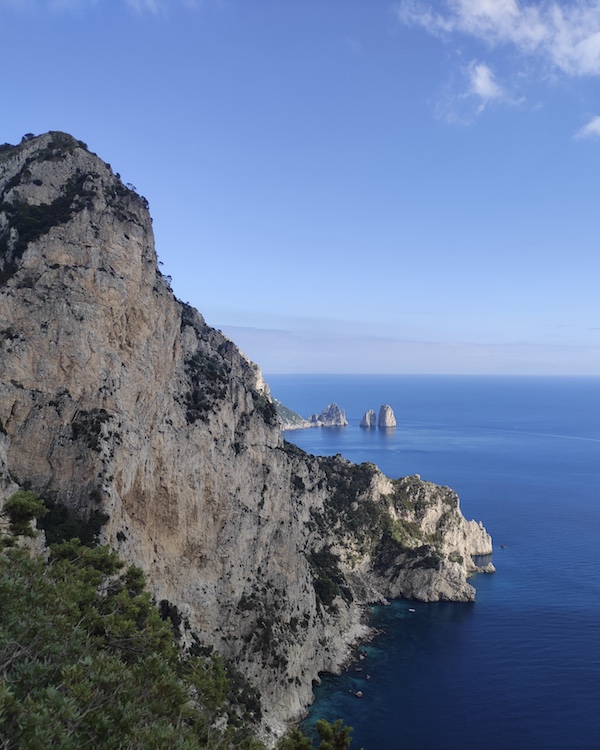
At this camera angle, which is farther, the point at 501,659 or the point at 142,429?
the point at 501,659

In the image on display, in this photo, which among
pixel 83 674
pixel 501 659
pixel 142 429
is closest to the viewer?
pixel 83 674

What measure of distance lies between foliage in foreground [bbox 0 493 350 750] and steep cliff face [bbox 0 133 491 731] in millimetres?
9792

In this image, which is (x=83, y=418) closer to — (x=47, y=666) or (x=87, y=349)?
(x=87, y=349)

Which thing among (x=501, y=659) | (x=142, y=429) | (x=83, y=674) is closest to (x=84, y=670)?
(x=83, y=674)

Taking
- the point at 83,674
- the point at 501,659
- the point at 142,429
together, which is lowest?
the point at 501,659

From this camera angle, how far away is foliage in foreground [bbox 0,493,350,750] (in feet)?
36.3

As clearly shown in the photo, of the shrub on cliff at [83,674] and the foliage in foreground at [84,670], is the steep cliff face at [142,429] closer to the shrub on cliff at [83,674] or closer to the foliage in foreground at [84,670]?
the foliage in foreground at [84,670]

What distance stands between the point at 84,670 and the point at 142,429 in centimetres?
2900

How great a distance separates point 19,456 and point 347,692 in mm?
40482

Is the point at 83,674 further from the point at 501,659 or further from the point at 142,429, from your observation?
the point at 501,659

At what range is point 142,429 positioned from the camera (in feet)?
136

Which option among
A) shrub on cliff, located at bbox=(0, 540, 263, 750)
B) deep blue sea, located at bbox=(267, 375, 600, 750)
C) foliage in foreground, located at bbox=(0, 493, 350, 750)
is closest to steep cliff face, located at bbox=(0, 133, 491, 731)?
deep blue sea, located at bbox=(267, 375, 600, 750)

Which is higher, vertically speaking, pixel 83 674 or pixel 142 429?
pixel 142 429

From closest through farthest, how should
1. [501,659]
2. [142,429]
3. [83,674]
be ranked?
[83,674]
[142,429]
[501,659]
